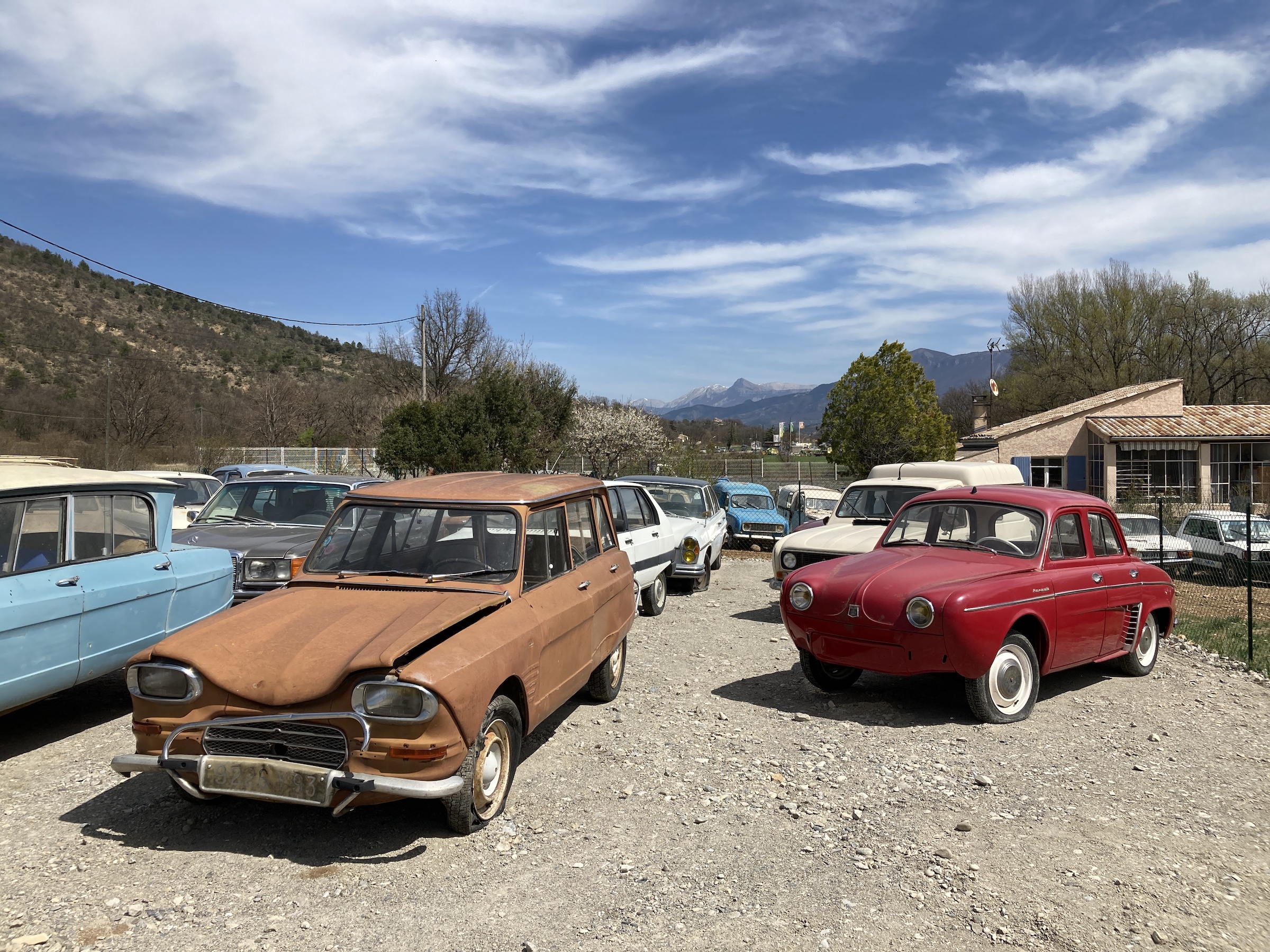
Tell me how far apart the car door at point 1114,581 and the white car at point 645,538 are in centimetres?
461

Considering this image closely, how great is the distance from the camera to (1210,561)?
18.4 meters

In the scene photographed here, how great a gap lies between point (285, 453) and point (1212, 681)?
38.8 m

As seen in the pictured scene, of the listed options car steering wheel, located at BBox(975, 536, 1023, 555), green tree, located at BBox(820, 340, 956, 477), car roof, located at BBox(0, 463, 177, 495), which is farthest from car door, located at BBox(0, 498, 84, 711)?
green tree, located at BBox(820, 340, 956, 477)

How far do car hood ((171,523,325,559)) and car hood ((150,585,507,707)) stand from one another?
3.80 meters

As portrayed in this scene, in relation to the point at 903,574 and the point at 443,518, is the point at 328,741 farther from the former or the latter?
the point at 903,574

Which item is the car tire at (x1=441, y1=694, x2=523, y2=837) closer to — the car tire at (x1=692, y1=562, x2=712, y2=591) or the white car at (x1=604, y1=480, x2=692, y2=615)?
the white car at (x1=604, y1=480, x2=692, y2=615)

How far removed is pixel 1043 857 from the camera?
421 cm

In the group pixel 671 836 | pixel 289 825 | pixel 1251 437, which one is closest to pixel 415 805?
pixel 289 825

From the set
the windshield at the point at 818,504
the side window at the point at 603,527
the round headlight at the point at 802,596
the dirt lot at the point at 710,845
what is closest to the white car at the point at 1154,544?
the windshield at the point at 818,504

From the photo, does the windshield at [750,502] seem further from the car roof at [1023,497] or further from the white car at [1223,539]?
the car roof at [1023,497]

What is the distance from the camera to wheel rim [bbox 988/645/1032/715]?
6352 millimetres

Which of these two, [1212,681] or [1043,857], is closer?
[1043,857]

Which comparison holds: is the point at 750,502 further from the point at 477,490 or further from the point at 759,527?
the point at 477,490

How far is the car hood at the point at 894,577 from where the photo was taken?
617 cm
